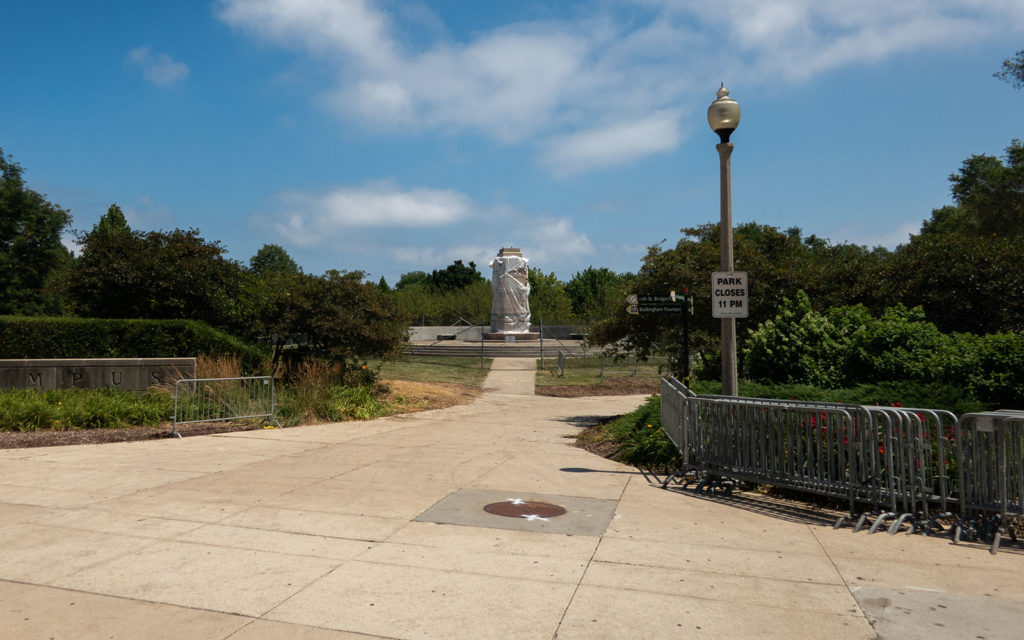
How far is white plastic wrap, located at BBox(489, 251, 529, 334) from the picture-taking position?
54656 mm

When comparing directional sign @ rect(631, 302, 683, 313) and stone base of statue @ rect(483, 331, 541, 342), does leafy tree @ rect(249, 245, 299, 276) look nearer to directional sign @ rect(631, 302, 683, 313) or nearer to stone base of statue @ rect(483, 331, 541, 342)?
stone base of statue @ rect(483, 331, 541, 342)

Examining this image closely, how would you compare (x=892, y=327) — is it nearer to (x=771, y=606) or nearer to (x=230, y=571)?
(x=771, y=606)

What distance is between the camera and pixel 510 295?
54.7 meters

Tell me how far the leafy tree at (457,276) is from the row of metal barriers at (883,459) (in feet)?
307

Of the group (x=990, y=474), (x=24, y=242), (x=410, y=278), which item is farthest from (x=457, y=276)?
(x=990, y=474)

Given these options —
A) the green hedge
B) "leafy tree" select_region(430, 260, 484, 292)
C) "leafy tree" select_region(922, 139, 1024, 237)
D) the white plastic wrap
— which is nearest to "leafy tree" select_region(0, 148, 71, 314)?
the green hedge

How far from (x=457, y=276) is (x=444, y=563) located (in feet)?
324

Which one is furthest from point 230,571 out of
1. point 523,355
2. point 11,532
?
point 523,355

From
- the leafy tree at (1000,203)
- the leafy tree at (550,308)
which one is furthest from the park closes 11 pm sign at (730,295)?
the leafy tree at (550,308)

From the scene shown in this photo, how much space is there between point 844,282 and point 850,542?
1031 cm

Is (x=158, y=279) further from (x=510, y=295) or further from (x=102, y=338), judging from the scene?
(x=510, y=295)

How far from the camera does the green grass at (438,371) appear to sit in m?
25.8

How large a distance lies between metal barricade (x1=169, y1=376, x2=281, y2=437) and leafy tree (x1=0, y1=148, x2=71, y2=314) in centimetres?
2685

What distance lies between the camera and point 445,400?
19656mm
